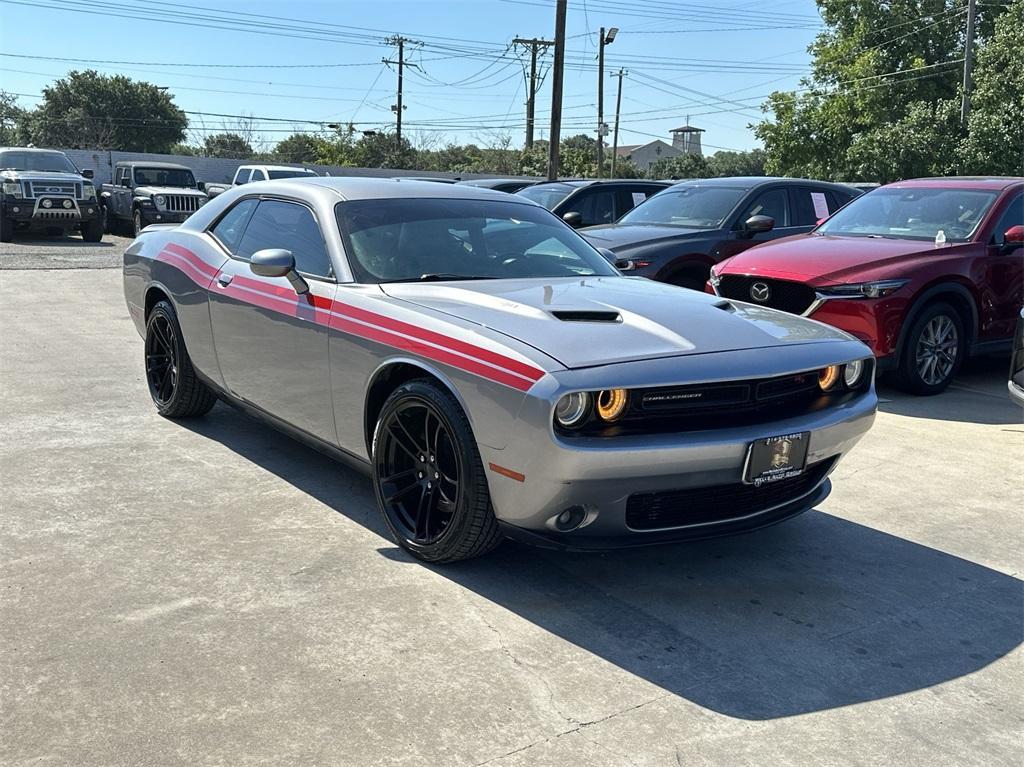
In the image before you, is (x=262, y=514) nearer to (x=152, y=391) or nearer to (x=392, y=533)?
(x=392, y=533)

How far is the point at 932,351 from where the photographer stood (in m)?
7.35

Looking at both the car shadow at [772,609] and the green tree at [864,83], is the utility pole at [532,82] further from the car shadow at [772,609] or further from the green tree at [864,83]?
the car shadow at [772,609]

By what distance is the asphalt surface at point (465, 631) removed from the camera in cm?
269

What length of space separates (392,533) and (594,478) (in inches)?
43.9

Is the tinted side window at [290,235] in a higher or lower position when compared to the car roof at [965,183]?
lower

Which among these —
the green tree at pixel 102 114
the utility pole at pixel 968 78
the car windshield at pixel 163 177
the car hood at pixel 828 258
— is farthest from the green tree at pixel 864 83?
A: the green tree at pixel 102 114

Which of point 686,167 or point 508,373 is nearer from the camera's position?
point 508,373

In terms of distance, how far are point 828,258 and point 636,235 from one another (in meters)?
2.24

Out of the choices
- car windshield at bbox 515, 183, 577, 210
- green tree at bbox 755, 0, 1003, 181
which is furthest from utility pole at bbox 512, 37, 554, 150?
car windshield at bbox 515, 183, 577, 210

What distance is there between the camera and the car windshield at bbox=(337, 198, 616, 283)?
4.44 m

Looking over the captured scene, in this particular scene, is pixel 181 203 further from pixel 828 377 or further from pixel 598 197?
pixel 828 377

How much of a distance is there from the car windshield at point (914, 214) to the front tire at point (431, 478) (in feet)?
18.0

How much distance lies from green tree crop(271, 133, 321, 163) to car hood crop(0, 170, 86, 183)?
47154mm

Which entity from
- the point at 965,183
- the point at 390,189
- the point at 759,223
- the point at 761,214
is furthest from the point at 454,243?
the point at 761,214
